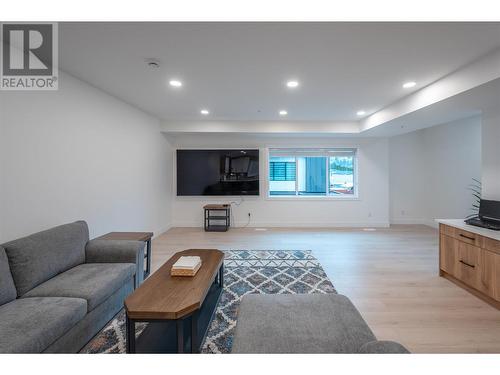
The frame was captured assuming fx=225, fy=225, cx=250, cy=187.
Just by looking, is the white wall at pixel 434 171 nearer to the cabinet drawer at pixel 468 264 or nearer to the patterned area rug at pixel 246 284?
the cabinet drawer at pixel 468 264

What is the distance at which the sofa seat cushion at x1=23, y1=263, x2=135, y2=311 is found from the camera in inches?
67.3

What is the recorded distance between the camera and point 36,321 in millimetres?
1349

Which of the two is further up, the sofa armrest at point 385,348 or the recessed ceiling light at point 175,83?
the recessed ceiling light at point 175,83

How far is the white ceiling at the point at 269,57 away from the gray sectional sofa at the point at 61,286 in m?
1.77

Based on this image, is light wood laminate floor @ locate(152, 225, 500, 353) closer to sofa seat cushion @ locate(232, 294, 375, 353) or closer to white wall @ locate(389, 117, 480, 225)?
white wall @ locate(389, 117, 480, 225)

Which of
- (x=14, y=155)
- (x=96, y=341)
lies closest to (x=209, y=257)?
(x=96, y=341)

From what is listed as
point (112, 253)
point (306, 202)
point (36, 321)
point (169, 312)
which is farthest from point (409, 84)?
point (36, 321)

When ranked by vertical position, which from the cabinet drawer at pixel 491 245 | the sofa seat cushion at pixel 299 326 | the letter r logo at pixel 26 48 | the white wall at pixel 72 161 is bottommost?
the sofa seat cushion at pixel 299 326

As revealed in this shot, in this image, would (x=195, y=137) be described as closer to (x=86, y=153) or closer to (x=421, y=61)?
(x=86, y=153)

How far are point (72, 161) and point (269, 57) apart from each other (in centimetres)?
252

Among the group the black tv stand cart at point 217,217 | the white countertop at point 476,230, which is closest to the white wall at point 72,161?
the black tv stand cart at point 217,217

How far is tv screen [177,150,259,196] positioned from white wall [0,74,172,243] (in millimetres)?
1299

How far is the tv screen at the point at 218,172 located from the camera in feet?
18.5

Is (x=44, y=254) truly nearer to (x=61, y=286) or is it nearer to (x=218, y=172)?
(x=61, y=286)
